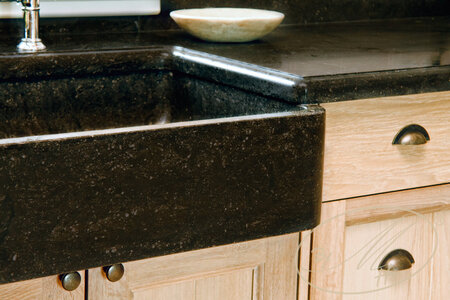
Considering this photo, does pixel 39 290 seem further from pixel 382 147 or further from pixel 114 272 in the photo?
pixel 382 147

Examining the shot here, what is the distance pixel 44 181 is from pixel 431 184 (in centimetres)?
73

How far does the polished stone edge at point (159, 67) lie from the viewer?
1.10 m

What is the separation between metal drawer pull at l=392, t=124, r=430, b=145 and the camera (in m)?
1.20

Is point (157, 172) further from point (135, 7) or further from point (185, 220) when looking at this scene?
point (135, 7)

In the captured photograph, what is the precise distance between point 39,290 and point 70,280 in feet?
0.14

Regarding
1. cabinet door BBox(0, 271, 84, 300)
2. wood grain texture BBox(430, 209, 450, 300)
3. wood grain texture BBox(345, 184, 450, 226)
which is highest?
wood grain texture BBox(345, 184, 450, 226)

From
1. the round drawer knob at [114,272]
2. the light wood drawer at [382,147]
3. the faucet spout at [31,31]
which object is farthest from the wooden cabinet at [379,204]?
the faucet spout at [31,31]

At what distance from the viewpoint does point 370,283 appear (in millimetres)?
1262

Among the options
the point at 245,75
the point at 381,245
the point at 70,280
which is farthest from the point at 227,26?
the point at 70,280

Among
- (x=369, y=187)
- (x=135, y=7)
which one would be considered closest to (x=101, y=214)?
(x=369, y=187)

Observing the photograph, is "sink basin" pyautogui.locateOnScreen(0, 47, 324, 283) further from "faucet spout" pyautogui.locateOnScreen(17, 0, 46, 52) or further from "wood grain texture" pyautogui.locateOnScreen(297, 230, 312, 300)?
"faucet spout" pyautogui.locateOnScreen(17, 0, 46, 52)

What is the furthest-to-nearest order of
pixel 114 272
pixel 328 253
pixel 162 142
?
pixel 328 253
pixel 114 272
pixel 162 142
